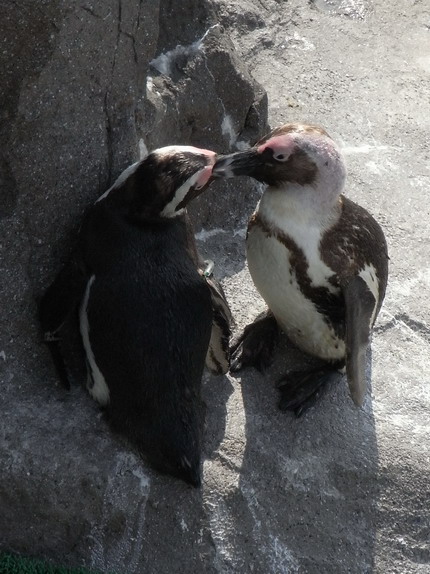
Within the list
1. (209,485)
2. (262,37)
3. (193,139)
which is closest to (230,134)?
(193,139)

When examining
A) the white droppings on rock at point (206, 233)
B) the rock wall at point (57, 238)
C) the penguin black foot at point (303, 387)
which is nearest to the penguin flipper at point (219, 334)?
the penguin black foot at point (303, 387)

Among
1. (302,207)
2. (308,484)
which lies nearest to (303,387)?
(308,484)

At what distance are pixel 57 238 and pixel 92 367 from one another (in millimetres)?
356

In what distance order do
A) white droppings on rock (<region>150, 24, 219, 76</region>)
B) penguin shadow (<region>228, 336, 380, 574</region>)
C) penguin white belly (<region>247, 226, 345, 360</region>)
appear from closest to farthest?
penguin shadow (<region>228, 336, 380, 574</region>)
penguin white belly (<region>247, 226, 345, 360</region>)
white droppings on rock (<region>150, 24, 219, 76</region>)

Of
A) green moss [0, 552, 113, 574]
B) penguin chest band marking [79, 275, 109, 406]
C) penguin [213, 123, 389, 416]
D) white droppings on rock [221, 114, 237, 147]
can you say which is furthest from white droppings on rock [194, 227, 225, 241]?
green moss [0, 552, 113, 574]

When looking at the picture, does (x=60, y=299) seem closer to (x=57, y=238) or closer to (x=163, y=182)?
(x=57, y=238)

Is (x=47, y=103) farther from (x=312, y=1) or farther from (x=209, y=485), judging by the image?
(x=312, y=1)

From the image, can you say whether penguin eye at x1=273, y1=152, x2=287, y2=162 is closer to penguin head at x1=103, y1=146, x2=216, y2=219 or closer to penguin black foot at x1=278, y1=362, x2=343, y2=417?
penguin head at x1=103, y1=146, x2=216, y2=219

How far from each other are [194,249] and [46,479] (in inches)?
29.4

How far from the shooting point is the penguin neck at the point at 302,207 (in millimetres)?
2869

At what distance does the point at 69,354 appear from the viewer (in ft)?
8.94

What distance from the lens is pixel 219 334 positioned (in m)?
2.89

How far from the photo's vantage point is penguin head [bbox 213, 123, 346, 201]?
2811 millimetres

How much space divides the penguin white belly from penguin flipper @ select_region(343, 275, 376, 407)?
15cm
